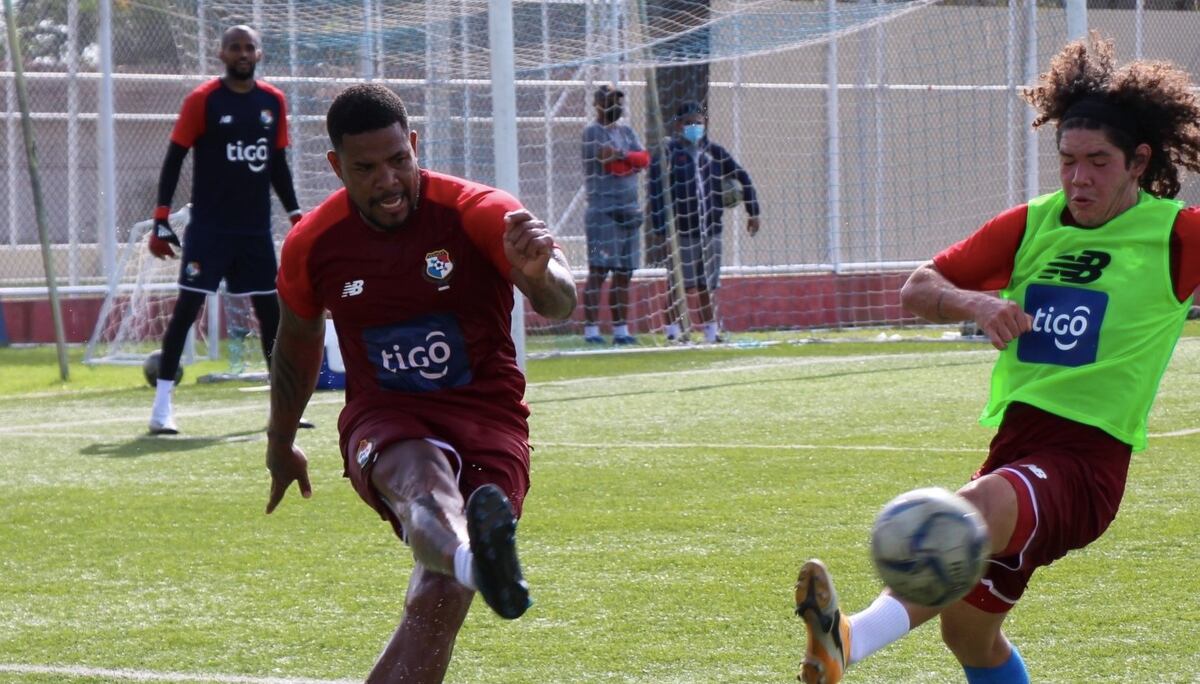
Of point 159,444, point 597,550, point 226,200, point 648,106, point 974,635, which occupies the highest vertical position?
point 648,106

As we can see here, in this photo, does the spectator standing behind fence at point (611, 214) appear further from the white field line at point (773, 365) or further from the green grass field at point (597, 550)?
the green grass field at point (597, 550)

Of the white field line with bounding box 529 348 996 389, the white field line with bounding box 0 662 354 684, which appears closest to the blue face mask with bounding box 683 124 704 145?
the white field line with bounding box 529 348 996 389

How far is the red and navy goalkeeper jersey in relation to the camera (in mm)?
9258

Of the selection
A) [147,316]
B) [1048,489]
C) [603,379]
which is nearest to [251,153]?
[603,379]

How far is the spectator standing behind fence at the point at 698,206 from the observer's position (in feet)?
49.7

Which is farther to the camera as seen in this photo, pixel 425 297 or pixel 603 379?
pixel 603 379

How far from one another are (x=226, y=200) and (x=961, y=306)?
6.05 m

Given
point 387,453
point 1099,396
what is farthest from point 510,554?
point 1099,396

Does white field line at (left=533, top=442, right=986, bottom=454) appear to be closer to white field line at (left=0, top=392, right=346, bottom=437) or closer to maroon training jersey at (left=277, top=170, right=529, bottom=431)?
white field line at (left=0, top=392, right=346, bottom=437)

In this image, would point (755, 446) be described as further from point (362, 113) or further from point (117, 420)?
point (362, 113)

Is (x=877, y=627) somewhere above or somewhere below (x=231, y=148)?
below

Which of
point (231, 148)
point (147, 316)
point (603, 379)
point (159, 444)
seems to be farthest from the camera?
point (147, 316)

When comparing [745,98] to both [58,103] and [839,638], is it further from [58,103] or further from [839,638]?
[839,638]

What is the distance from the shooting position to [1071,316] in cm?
403
